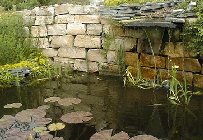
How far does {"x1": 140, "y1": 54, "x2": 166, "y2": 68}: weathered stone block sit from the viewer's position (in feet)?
22.4

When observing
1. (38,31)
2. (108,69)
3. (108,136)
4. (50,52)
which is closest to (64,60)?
(50,52)

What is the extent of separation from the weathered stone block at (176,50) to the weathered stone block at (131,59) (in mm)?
645

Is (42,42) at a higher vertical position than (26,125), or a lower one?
higher

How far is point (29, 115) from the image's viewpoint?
520cm

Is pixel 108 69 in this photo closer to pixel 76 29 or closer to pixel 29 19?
pixel 76 29

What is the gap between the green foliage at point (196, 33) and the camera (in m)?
6.10

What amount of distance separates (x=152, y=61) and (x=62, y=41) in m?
2.15

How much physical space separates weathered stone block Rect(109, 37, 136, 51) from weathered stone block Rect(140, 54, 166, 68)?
11.9 inches

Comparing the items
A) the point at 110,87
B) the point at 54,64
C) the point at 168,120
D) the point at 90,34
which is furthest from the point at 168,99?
the point at 54,64

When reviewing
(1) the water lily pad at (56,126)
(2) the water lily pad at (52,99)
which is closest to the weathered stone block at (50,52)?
(2) the water lily pad at (52,99)

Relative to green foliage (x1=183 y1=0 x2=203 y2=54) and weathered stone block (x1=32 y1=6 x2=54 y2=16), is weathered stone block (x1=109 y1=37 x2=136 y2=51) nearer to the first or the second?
green foliage (x1=183 y1=0 x2=203 y2=54)

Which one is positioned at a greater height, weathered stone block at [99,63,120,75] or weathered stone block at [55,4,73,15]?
weathered stone block at [55,4,73,15]

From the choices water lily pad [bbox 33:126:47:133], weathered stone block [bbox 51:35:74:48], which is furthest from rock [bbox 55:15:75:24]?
water lily pad [bbox 33:126:47:133]

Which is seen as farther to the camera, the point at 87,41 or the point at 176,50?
the point at 87,41
